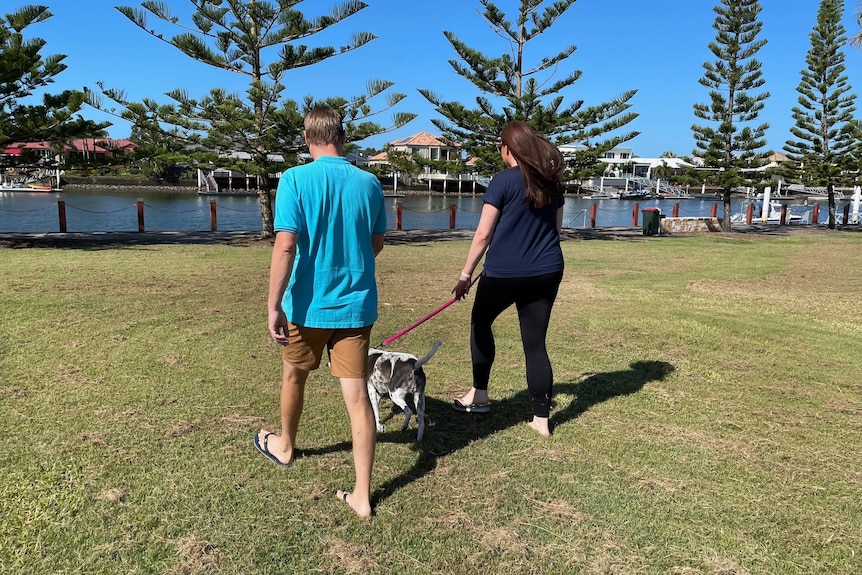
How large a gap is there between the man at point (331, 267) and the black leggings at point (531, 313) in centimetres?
86

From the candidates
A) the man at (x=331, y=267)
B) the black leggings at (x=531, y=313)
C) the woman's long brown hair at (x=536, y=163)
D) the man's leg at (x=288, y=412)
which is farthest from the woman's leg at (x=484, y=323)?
the man's leg at (x=288, y=412)

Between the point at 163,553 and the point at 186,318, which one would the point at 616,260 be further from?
the point at 163,553

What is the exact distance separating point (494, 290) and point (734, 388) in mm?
2087

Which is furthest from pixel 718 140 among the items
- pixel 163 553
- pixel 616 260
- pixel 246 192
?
pixel 246 192

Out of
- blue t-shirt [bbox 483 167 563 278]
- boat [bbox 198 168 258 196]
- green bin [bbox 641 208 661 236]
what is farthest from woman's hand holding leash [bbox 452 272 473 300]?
boat [bbox 198 168 258 196]

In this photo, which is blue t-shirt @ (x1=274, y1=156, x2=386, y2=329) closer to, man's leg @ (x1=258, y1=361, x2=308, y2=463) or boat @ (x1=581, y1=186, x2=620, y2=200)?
man's leg @ (x1=258, y1=361, x2=308, y2=463)

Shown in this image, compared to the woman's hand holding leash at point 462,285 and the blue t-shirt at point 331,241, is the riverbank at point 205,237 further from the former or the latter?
the blue t-shirt at point 331,241

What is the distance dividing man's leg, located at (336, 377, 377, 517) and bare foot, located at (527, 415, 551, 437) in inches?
45.6

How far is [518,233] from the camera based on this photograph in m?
3.01

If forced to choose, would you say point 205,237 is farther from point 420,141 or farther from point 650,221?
point 420,141

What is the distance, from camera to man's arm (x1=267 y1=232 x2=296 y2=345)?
221 centimetres

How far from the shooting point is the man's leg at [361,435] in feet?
7.89

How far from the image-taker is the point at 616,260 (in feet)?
37.0

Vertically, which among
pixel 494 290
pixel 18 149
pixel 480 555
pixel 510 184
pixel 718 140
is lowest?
pixel 480 555
